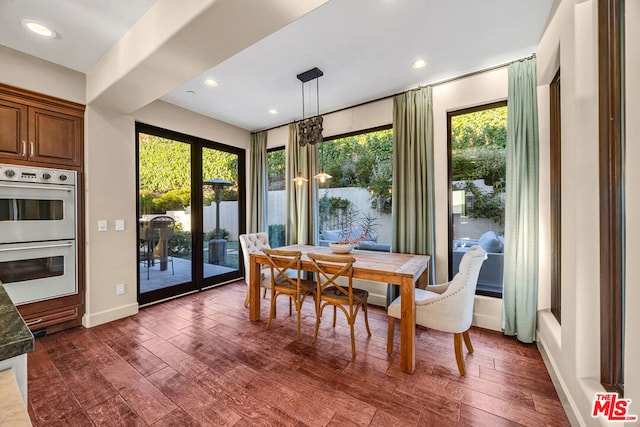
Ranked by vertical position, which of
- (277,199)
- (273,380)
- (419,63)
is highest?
(419,63)

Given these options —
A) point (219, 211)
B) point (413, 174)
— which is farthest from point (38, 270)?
point (413, 174)

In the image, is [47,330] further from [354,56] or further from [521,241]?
[521,241]

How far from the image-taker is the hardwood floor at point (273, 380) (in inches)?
66.6

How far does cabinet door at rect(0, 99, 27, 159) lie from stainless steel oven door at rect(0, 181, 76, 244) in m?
Result: 0.31

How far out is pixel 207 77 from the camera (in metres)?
3.08

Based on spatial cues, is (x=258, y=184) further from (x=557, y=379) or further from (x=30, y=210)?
(x=557, y=379)

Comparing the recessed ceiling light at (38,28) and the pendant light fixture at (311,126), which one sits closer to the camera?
the recessed ceiling light at (38,28)

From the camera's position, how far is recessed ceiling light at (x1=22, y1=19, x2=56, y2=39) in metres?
2.14

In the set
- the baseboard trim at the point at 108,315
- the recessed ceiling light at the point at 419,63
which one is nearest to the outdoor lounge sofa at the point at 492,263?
the recessed ceiling light at the point at 419,63

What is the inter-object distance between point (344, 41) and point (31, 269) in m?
3.83

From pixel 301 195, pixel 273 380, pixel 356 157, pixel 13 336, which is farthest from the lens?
pixel 301 195

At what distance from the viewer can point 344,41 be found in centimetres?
243

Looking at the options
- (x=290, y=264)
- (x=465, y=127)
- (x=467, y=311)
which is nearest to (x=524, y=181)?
(x=465, y=127)

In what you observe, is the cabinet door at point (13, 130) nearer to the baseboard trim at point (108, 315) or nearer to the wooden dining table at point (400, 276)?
the baseboard trim at point (108, 315)
